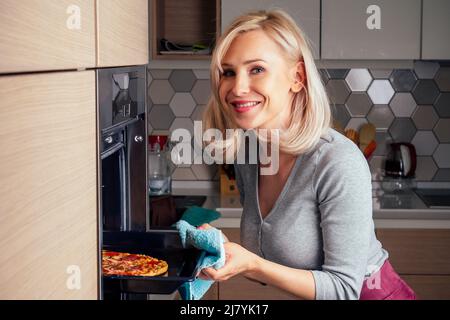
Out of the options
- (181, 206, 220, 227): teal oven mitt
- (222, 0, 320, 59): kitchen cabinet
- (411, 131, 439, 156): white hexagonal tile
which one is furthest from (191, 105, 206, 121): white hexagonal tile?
(181, 206, 220, 227): teal oven mitt

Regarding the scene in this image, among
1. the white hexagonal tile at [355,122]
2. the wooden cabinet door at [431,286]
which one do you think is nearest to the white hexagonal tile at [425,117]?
the white hexagonal tile at [355,122]

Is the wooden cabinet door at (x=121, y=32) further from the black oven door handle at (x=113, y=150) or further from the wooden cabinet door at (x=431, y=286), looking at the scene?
the wooden cabinet door at (x=431, y=286)

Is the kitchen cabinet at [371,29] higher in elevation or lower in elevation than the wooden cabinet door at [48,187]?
higher

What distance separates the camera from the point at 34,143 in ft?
2.19

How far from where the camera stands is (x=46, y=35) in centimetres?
71

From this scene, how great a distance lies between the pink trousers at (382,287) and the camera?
4.85 feet

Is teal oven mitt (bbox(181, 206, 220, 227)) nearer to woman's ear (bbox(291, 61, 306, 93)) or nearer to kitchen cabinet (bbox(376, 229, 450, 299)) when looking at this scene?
woman's ear (bbox(291, 61, 306, 93))

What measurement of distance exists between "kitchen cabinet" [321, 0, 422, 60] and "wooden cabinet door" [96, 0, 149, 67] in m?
1.34

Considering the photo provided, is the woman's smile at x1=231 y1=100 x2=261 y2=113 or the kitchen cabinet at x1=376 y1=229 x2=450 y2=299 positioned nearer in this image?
the woman's smile at x1=231 y1=100 x2=261 y2=113

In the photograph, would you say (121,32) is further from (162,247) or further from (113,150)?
(162,247)

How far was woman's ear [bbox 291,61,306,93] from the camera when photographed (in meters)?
1.46

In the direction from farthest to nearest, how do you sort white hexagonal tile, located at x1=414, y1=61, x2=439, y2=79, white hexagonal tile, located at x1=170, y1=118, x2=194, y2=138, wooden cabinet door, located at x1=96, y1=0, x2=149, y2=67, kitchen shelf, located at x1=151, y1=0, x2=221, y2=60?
white hexagonal tile, located at x1=170, y1=118, x2=194, y2=138, white hexagonal tile, located at x1=414, y1=61, x2=439, y2=79, kitchen shelf, located at x1=151, y1=0, x2=221, y2=60, wooden cabinet door, located at x1=96, y1=0, x2=149, y2=67
